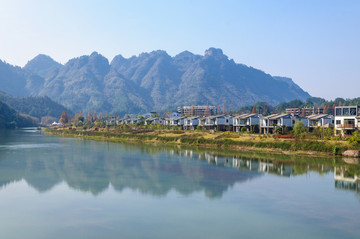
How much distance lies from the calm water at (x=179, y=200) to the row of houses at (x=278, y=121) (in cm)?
1302

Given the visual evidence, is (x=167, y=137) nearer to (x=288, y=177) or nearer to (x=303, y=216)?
(x=288, y=177)

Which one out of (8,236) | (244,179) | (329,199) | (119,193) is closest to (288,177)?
(244,179)

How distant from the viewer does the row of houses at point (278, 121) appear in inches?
1795

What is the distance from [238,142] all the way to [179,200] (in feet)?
94.0

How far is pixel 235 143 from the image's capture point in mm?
48312

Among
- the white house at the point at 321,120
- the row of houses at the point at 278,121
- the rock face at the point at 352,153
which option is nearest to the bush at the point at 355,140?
the rock face at the point at 352,153

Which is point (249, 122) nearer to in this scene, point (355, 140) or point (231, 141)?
point (231, 141)

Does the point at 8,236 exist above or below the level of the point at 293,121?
below

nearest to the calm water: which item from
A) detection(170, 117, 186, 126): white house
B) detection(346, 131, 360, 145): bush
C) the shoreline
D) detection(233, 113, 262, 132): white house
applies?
the shoreline

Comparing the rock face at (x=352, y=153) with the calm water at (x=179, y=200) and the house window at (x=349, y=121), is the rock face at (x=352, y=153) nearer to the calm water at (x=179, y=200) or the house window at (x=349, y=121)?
the calm water at (x=179, y=200)

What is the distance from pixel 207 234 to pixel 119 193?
30.6ft

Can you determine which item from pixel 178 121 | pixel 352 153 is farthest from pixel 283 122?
pixel 178 121

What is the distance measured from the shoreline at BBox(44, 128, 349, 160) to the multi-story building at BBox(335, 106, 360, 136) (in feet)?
21.9

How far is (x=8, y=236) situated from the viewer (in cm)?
1448
